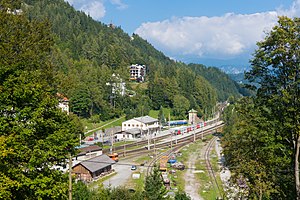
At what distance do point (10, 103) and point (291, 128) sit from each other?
8911 millimetres

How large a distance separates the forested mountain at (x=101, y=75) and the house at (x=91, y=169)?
558 inches

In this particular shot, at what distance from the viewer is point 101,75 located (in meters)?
75.5

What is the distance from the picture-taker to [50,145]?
404 inches

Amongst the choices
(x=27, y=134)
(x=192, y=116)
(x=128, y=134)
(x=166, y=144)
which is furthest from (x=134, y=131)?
(x=27, y=134)

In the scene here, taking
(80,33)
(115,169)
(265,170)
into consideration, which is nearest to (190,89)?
(80,33)

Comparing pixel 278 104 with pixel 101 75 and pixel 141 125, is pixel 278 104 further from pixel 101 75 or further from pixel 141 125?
pixel 101 75

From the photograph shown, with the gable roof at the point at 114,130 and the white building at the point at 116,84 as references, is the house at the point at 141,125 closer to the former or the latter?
the gable roof at the point at 114,130

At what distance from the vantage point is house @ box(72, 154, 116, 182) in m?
34.5

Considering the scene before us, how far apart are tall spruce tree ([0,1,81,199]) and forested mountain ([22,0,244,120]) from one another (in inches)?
1471

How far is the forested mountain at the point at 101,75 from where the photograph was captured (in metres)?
68.1

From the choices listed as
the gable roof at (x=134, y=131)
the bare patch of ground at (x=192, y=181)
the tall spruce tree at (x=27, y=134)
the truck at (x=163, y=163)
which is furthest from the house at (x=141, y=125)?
the tall spruce tree at (x=27, y=134)

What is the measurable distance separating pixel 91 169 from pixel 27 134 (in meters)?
25.7

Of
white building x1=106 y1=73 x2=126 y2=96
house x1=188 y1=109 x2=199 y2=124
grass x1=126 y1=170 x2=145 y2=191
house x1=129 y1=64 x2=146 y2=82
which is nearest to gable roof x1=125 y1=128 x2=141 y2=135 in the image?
white building x1=106 y1=73 x2=126 y2=96

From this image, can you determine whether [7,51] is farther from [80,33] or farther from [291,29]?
[80,33]
